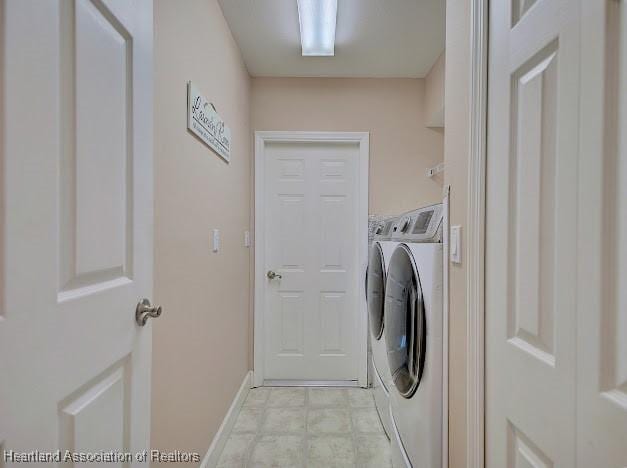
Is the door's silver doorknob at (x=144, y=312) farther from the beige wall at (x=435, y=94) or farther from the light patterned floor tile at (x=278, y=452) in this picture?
the beige wall at (x=435, y=94)

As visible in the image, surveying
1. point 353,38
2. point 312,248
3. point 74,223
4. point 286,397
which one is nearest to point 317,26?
point 353,38

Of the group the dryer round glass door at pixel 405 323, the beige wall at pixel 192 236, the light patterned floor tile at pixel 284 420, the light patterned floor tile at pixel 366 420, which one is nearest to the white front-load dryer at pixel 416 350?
the dryer round glass door at pixel 405 323

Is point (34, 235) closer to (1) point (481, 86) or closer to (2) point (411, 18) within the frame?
(1) point (481, 86)

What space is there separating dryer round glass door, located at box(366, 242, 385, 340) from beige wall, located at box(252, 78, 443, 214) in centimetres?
68

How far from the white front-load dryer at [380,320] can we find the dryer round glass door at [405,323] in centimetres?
16

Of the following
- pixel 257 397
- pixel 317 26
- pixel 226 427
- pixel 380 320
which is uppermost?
pixel 317 26

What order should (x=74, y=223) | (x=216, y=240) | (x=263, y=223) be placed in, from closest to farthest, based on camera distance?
(x=74, y=223)
(x=216, y=240)
(x=263, y=223)

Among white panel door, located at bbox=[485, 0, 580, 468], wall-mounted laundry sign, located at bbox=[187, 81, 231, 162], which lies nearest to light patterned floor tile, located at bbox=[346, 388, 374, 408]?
white panel door, located at bbox=[485, 0, 580, 468]

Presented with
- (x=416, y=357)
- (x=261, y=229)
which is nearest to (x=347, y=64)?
(x=261, y=229)

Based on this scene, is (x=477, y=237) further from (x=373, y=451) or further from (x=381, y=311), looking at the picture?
(x=373, y=451)

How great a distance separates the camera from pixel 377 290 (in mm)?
1964

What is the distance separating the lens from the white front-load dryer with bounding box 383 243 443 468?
112 centimetres

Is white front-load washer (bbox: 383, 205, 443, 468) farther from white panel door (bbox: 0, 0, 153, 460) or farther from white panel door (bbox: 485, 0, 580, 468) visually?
white panel door (bbox: 0, 0, 153, 460)

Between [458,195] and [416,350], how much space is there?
1.96ft
